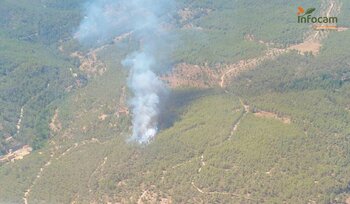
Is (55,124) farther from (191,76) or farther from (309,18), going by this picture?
(309,18)

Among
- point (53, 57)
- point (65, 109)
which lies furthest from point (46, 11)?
point (65, 109)

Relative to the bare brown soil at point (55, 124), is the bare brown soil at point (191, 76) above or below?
above

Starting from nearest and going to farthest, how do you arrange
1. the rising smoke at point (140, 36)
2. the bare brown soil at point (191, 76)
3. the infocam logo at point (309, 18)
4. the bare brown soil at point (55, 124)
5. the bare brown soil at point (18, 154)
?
the rising smoke at point (140, 36) < the bare brown soil at point (18, 154) < the bare brown soil at point (55, 124) < the bare brown soil at point (191, 76) < the infocam logo at point (309, 18)

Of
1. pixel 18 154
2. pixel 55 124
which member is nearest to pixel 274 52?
pixel 55 124

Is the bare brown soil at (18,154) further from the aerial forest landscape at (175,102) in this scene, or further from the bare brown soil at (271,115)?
the bare brown soil at (271,115)

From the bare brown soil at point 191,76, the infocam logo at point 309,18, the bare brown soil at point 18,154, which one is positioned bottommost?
the bare brown soil at point 18,154

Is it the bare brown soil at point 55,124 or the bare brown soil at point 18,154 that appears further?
the bare brown soil at point 55,124

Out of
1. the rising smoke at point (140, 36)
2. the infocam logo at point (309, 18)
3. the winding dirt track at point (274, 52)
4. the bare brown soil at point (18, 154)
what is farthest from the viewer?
the infocam logo at point (309, 18)

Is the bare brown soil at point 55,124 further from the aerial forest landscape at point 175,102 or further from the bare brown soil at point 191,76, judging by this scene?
the bare brown soil at point 191,76

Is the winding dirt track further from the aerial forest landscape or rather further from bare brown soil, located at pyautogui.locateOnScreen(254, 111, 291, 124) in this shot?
bare brown soil, located at pyautogui.locateOnScreen(254, 111, 291, 124)

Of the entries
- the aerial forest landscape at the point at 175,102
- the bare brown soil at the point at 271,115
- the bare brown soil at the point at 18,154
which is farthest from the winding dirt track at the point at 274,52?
the bare brown soil at the point at 18,154
